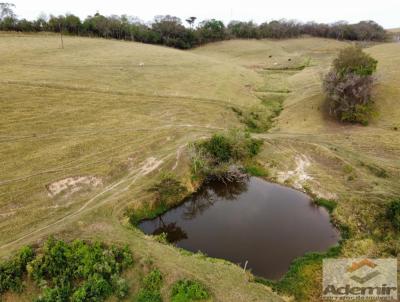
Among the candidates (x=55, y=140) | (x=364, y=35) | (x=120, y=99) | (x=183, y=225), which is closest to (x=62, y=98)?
(x=120, y=99)

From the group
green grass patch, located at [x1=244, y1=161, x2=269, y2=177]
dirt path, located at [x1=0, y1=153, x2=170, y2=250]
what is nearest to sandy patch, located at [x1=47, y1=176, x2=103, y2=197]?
dirt path, located at [x1=0, y1=153, x2=170, y2=250]

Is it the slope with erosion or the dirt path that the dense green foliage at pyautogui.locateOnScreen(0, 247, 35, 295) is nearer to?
the slope with erosion

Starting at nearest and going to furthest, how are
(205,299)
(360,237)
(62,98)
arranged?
(205,299) < (360,237) < (62,98)

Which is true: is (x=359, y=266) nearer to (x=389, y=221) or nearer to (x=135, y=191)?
(x=389, y=221)

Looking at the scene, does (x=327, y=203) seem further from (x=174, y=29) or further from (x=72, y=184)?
(x=174, y=29)

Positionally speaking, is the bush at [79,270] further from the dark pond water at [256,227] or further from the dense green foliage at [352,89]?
the dense green foliage at [352,89]

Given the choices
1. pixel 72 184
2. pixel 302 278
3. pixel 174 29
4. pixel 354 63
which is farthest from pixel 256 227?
pixel 174 29
